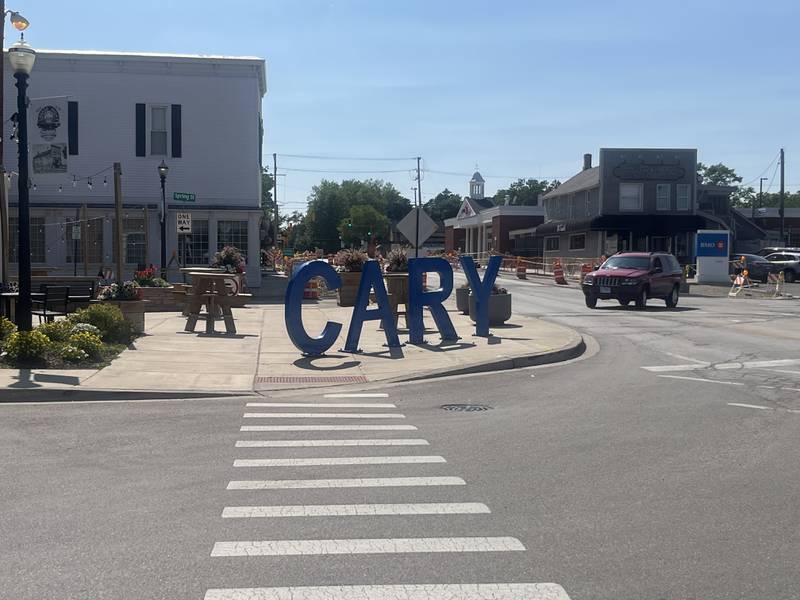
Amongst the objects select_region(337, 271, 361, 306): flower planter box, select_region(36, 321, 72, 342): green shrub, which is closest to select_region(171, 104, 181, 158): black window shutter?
select_region(337, 271, 361, 306): flower planter box

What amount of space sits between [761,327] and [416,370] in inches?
463

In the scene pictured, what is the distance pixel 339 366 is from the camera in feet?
46.4

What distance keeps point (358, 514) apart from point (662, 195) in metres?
53.1

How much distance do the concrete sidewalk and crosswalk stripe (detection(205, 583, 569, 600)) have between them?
7153 millimetres

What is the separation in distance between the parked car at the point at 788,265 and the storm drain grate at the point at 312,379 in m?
39.6

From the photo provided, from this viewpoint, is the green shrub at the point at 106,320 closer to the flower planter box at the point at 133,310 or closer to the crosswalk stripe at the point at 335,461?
the flower planter box at the point at 133,310

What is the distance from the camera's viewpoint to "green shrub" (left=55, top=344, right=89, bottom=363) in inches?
512

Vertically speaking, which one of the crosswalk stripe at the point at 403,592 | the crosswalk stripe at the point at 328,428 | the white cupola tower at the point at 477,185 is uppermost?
the white cupola tower at the point at 477,185

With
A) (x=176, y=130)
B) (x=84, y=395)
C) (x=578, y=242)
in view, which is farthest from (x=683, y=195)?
(x=84, y=395)

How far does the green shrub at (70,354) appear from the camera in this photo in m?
13.0

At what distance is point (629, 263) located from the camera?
94.1 feet

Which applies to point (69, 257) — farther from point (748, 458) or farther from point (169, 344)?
point (748, 458)

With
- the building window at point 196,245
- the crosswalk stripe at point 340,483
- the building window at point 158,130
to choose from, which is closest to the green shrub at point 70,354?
the crosswalk stripe at point 340,483

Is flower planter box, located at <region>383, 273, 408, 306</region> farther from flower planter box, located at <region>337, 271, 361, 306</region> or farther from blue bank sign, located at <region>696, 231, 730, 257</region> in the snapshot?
blue bank sign, located at <region>696, 231, 730, 257</region>
